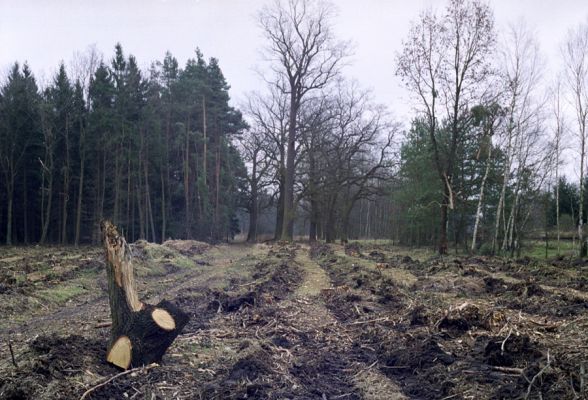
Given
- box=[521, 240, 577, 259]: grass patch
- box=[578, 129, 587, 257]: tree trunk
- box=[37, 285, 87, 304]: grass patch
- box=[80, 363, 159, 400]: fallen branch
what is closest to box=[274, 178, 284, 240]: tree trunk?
box=[521, 240, 577, 259]: grass patch

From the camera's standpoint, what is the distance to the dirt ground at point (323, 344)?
214 inches

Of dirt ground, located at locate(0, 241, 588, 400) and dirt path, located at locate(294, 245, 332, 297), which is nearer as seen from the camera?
dirt ground, located at locate(0, 241, 588, 400)

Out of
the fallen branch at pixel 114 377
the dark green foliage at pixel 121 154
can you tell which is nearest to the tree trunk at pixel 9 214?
the dark green foliage at pixel 121 154

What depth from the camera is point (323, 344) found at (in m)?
7.99

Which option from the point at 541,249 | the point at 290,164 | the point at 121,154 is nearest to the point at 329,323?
the point at 290,164

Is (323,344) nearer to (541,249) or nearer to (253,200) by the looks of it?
(541,249)

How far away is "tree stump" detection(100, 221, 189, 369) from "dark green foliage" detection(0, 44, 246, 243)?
3681cm

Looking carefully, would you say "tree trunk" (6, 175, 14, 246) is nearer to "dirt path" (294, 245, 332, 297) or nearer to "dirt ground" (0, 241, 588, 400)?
"dirt ground" (0, 241, 588, 400)

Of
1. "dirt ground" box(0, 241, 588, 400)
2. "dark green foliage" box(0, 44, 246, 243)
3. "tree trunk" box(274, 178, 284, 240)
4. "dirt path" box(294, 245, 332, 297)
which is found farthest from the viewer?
"tree trunk" box(274, 178, 284, 240)

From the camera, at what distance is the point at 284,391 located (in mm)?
5652

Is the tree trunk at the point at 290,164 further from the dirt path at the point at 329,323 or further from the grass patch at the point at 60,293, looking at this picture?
the grass patch at the point at 60,293

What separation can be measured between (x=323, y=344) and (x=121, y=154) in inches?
1501

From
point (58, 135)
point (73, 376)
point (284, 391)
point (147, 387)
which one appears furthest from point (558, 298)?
point (58, 135)

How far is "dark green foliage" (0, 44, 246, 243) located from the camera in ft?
138
